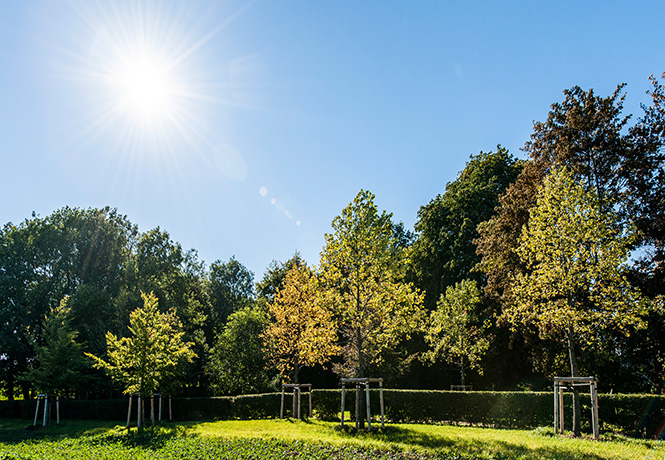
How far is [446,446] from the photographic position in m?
10.3

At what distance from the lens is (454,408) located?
1662 centimetres

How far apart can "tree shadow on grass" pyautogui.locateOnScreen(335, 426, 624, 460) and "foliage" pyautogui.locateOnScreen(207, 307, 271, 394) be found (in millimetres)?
15084

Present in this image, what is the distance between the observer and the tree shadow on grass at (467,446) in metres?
9.02

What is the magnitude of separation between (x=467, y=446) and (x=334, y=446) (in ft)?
11.2

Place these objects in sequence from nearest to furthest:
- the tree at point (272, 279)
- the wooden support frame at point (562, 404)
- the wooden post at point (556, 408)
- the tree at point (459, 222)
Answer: the wooden support frame at point (562, 404), the wooden post at point (556, 408), the tree at point (459, 222), the tree at point (272, 279)

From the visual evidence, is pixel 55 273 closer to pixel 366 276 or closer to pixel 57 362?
pixel 57 362

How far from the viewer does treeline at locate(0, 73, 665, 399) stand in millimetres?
14570

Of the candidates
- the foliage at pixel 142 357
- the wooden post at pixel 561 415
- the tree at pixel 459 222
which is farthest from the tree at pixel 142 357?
the tree at pixel 459 222

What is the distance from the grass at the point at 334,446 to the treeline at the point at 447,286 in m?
3.11

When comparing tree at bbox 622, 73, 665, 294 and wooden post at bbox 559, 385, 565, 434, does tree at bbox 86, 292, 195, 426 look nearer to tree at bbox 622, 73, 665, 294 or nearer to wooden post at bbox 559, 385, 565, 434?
wooden post at bbox 559, 385, 565, 434

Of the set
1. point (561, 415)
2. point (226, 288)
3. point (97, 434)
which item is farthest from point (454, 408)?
point (226, 288)

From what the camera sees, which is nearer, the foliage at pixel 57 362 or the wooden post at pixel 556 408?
the wooden post at pixel 556 408

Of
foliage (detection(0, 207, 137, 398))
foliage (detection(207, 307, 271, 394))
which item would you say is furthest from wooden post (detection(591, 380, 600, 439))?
foliage (detection(0, 207, 137, 398))

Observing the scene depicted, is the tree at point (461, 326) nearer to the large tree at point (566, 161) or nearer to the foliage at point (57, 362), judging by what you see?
the large tree at point (566, 161)
